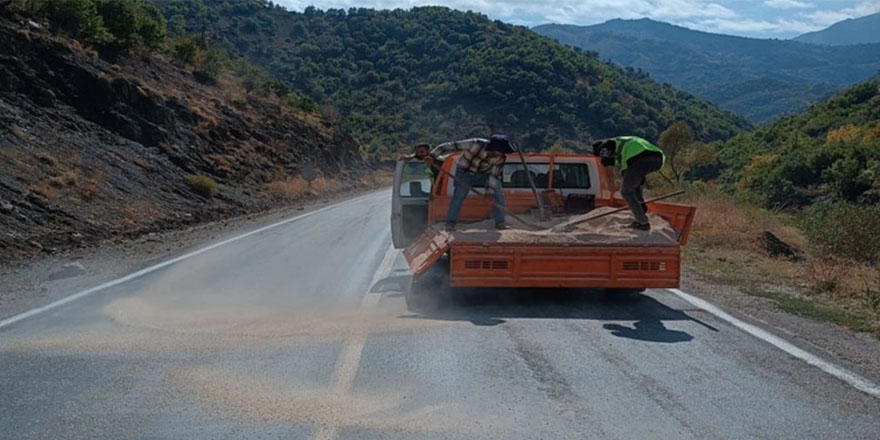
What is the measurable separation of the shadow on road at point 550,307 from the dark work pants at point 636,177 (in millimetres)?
1041

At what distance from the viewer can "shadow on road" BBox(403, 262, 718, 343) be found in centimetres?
847

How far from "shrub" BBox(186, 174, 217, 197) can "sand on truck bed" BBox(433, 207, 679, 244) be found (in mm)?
16964

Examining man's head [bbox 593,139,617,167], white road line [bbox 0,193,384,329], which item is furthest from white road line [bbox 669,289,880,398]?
white road line [bbox 0,193,384,329]

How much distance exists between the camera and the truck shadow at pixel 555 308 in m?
8.44

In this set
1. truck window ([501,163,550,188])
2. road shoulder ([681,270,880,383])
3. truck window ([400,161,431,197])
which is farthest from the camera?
truck window ([400,161,431,197])

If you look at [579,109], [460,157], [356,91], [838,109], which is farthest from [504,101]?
[460,157]

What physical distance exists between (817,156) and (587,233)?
94.9ft

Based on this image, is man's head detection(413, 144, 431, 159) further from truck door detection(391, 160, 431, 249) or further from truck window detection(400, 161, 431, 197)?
truck window detection(400, 161, 431, 197)

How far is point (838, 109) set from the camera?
52719 millimetres

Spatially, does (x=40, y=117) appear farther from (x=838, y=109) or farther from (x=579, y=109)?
(x=579, y=109)

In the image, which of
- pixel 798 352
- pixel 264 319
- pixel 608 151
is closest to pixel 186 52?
pixel 608 151

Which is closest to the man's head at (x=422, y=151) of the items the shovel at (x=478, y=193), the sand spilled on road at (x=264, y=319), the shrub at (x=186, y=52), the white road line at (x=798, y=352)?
the shovel at (x=478, y=193)

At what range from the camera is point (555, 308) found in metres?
9.41

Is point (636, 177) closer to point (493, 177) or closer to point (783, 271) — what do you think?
point (493, 177)
